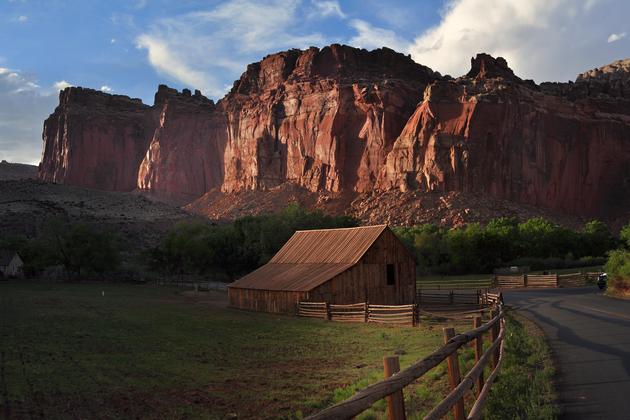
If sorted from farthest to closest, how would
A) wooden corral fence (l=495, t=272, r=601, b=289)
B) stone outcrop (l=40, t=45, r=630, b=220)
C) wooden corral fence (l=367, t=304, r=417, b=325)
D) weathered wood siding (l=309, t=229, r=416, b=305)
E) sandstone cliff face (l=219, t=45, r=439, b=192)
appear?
sandstone cliff face (l=219, t=45, r=439, b=192) < stone outcrop (l=40, t=45, r=630, b=220) < wooden corral fence (l=495, t=272, r=601, b=289) < weathered wood siding (l=309, t=229, r=416, b=305) < wooden corral fence (l=367, t=304, r=417, b=325)

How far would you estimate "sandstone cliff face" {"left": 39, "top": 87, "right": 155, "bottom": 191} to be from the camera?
178 meters

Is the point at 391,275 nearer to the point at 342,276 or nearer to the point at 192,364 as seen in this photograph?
the point at 342,276

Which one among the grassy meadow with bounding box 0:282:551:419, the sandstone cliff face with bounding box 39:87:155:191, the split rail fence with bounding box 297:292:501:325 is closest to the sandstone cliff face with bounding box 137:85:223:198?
the sandstone cliff face with bounding box 39:87:155:191

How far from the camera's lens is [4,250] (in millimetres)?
71250

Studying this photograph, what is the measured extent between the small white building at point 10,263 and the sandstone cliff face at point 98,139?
4326 inches

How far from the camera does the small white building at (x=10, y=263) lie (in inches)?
2726

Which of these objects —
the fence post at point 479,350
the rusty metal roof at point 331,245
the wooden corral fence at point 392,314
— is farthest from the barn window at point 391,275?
the fence post at point 479,350

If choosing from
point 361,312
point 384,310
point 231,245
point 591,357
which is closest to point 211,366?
point 591,357

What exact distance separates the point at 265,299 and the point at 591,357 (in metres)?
24.1

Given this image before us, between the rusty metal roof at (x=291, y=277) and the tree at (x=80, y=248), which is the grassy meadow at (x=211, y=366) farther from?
the tree at (x=80, y=248)

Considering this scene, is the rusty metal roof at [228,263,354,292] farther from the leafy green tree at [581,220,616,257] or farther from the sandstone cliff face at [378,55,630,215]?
the sandstone cliff face at [378,55,630,215]

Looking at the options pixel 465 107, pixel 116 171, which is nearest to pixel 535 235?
pixel 465 107

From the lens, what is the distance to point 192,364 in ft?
53.6

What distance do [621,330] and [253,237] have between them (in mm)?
47335
